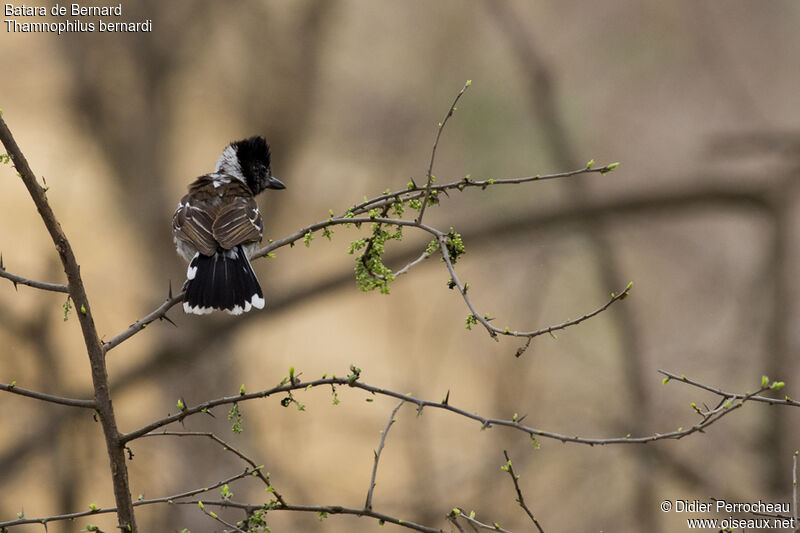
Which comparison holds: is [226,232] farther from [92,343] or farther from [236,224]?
[92,343]

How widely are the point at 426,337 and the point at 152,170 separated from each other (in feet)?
11.5

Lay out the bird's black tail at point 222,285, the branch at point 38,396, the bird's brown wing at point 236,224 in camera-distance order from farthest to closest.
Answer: the bird's brown wing at point 236,224, the bird's black tail at point 222,285, the branch at point 38,396

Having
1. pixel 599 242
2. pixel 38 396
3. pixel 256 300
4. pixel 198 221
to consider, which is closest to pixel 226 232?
pixel 198 221

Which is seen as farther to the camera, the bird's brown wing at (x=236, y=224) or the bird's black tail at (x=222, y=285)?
the bird's brown wing at (x=236, y=224)

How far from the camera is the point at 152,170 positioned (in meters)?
9.52

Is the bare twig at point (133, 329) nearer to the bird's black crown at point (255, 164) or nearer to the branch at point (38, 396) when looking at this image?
the branch at point (38, 396)

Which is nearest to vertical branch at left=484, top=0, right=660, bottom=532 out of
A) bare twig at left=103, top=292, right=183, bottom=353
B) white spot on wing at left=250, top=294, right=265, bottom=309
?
white spot on wing at left=250, top=294, right=265, bottom=309

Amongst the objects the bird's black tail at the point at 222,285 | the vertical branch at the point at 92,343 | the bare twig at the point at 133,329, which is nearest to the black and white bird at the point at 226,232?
the bird's black tail at the point at 222,285

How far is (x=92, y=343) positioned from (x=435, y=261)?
825cm

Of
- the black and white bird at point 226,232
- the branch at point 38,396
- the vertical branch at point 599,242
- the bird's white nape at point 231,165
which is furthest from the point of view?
the vertical branch at point 599,242

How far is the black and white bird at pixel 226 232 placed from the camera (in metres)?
4.44

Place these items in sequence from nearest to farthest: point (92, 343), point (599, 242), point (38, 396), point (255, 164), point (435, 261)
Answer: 1. point (38, 396)
2. point (92, 343)
3. point (255, 164)
4. point (599, 242)
5. point (435, 261)

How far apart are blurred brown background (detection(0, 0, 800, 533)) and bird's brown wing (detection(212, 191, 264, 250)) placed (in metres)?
2.84

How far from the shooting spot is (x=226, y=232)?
198 inches
